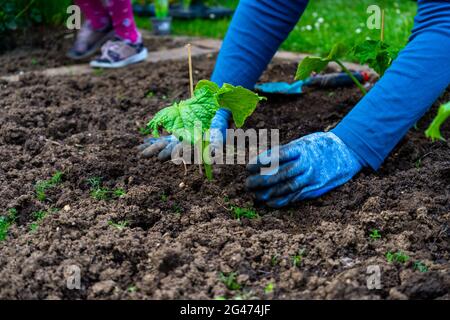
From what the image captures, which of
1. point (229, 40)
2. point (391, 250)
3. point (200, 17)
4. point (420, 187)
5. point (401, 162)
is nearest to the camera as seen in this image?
point (391, 250)

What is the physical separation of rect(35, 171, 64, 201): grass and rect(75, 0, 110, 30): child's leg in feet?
6.17

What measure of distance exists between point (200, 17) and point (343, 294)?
13.9ft

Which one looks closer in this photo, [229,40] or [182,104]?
[182,104]

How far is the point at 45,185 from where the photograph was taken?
2.06 metres

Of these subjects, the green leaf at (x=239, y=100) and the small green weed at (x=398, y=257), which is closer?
the small green weed at (x=398, y=257)

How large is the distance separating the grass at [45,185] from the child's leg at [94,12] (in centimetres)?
188

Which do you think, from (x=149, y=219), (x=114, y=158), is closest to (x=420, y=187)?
(x=149, y=219)

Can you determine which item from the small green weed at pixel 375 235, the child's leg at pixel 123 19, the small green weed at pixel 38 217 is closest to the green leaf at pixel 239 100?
the small green weed at pixel 375 235

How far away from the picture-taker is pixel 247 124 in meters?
2.59

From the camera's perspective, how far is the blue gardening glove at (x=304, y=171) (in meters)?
1.94

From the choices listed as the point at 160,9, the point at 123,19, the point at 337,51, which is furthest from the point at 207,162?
the point at 160,9

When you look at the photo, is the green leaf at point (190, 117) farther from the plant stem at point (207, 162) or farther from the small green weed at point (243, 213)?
the small green weed at point (243, 213)

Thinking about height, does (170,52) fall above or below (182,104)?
below
